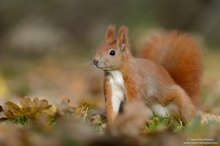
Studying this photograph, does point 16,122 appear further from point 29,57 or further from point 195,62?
point 29,57

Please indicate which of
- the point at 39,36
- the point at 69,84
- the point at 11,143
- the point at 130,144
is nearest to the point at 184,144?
the point at 130,144

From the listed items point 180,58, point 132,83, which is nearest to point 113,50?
point 132,83

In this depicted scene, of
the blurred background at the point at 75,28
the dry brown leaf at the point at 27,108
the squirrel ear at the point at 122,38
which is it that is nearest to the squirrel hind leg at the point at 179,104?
the squirrel ear at the point at 122,38

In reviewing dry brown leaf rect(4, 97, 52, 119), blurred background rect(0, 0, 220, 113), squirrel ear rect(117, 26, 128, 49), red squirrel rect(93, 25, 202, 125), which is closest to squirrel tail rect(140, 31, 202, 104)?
red squirrel rect(93, 25, 202, 125)

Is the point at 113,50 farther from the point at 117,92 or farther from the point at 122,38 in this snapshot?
the point at 117,92

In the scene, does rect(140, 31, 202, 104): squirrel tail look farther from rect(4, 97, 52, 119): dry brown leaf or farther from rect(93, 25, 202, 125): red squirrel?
rect(4, 97, 52, 119): dry brown leaf

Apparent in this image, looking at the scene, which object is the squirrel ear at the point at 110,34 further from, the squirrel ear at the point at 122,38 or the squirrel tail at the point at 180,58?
the squirrel tail at the point at 180,58
